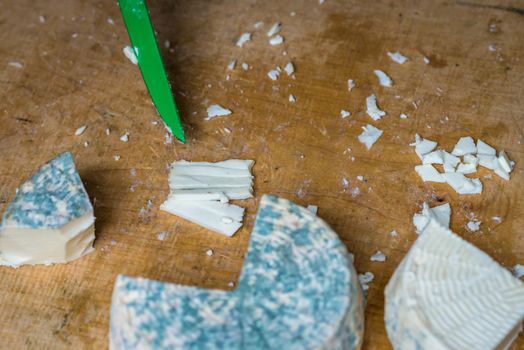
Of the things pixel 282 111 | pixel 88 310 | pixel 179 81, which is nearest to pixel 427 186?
pixel 282 111

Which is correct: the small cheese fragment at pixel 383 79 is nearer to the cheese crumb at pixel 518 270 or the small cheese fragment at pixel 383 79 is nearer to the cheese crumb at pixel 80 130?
the cheese crumb at pixel 518 270

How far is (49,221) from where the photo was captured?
5.98ft

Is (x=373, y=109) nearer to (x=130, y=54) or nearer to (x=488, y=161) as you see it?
(x=488, y=161)

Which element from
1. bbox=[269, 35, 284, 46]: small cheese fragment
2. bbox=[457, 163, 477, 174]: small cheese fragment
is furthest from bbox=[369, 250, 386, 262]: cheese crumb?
bbox=[269, 35, 284, 46]: small cheese fragment

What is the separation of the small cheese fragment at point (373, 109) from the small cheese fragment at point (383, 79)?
7cm

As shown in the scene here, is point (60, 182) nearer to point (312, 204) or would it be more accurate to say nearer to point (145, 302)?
point (145, 302)

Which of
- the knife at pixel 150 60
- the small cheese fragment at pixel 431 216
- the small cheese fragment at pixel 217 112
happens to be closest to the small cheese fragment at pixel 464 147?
the small cheese fragment at pixel 431 216

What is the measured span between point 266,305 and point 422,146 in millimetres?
691

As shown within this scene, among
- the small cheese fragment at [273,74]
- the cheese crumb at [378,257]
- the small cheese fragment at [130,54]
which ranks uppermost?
the small cheese fragment at [130,54]

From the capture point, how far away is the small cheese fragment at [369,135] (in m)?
2.10

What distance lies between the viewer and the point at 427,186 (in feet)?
6.65

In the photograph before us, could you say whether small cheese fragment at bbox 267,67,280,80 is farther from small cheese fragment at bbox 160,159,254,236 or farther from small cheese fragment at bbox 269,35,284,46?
small cheese fragment at bbox 160,159,254,236

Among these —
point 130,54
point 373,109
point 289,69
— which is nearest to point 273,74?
point 289,69

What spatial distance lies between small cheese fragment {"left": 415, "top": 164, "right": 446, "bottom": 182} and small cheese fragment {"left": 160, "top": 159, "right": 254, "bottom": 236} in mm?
440
